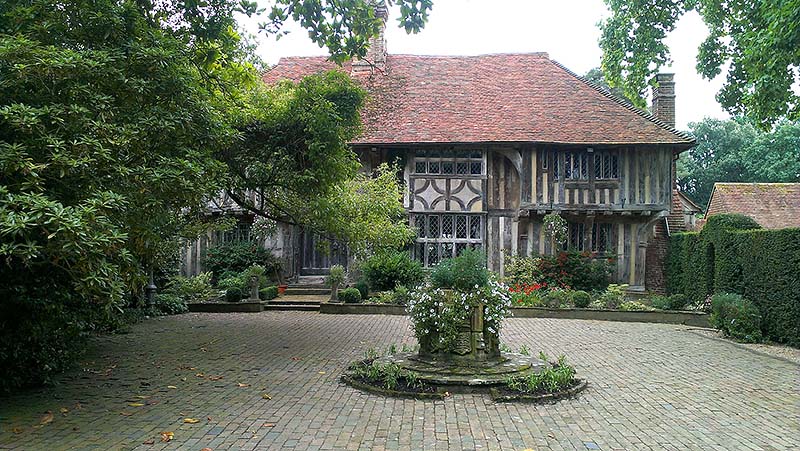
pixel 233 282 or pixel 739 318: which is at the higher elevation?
pixel 233 282

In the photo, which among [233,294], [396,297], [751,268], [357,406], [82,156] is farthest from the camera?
[233,294]

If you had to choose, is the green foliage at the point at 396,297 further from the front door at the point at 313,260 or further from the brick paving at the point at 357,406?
the brick paving at the point at 357,406

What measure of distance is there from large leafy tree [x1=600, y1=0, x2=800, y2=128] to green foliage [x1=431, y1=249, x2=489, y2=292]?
708 cm

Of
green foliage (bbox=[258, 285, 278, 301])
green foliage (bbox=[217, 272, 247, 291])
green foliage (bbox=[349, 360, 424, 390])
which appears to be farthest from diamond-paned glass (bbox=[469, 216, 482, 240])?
green foliage (bbox=[349, 360, 424, 390])

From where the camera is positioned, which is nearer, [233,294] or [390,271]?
[233,294]

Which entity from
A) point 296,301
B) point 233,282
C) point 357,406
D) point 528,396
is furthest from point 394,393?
point 233,282

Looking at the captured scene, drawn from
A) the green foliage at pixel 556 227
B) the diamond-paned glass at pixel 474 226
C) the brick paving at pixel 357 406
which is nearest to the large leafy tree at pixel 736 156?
the green foliage at pixel 556 227

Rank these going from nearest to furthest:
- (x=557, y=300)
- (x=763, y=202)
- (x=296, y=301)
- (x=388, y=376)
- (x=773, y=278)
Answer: (x=388, y=376) → (x=773, y=278) → (x=557, y=300) → (x=296, y=301) → (x=763, y=202)

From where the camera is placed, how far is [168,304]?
54.0 ft

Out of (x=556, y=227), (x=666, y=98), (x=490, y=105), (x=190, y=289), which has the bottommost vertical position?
(x=190, y=289)

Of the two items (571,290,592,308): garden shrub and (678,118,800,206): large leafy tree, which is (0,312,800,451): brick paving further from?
(678,118,800,206): large leafy tree

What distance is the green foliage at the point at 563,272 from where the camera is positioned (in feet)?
64.5

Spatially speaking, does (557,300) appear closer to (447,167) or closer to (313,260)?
(447,167)

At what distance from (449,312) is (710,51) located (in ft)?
41.7
